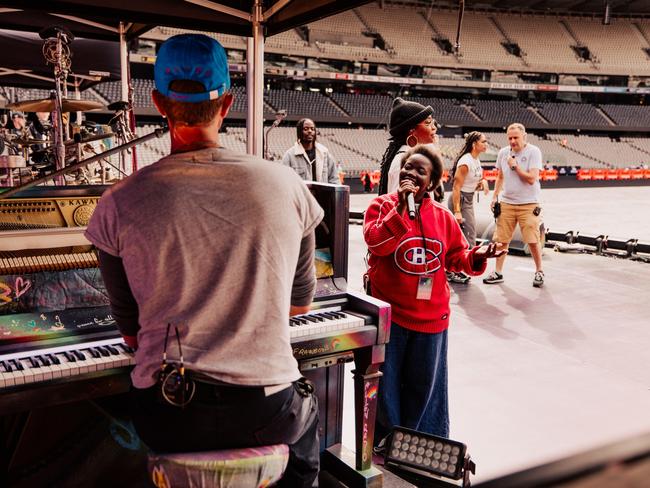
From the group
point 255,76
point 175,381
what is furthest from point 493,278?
point 175,381

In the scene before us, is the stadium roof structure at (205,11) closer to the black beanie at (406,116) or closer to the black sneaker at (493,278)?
the black beanie at (406,116)

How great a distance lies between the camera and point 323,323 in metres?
2.26

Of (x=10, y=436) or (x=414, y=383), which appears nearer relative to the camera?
(x=10, y=436)

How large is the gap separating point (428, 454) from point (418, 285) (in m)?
0.76

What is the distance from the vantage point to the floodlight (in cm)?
247

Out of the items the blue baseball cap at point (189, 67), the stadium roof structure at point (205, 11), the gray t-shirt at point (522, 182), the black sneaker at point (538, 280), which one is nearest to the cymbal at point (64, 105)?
the stadium roof structure at point (205, 11)

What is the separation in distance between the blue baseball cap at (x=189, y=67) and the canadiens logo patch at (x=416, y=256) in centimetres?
142

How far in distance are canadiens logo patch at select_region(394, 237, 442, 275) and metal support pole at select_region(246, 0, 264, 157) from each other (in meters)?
1.66

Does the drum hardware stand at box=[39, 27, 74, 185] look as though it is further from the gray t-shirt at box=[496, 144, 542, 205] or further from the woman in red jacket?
the gray t-shirt at box=[496, 144, 542, 205]

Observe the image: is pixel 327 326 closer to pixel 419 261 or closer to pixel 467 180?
pixel 419 261

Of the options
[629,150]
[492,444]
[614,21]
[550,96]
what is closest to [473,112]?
[550,96]

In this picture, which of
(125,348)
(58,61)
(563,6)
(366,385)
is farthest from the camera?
(563,6)

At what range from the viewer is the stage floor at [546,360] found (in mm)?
3236

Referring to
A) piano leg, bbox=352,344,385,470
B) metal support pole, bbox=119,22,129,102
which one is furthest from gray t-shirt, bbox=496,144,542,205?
piano leg, bbox=352,344,385,470
